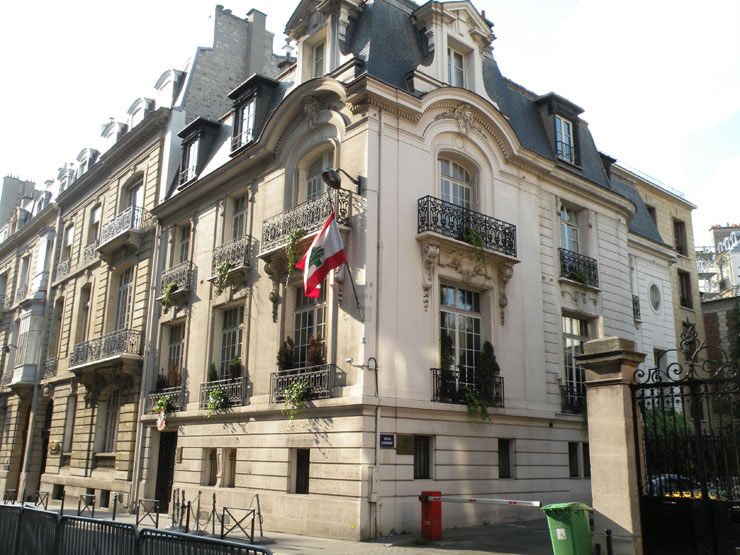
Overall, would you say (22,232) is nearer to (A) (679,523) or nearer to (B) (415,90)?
(B) (415,90)

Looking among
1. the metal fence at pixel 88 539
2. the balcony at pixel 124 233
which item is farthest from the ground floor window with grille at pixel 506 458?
the balcony at pixel 124 233

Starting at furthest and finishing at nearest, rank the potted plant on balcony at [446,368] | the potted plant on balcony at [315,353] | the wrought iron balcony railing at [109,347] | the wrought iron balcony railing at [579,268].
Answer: the wrought iron balcony railing at [109,347]
the wrought iron balcony railing at [579,268]
the potted plant on balcony at [446,368]
the potted plant on balcony at [315,353]

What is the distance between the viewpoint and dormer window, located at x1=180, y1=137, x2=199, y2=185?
76.2 feet

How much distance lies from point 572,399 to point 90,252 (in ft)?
68.0

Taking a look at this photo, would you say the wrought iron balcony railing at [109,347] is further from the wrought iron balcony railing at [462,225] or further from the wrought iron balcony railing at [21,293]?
the wrought iron balcony railing at [21,293]

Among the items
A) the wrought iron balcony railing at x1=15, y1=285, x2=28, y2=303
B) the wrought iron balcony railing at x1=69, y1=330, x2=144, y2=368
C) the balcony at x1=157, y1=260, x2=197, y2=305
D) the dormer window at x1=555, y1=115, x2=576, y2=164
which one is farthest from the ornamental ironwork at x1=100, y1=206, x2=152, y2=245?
the dormer window at x1=555, y1=115, x2=576, y2=164

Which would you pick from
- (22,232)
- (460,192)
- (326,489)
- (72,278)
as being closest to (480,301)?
(460,192)

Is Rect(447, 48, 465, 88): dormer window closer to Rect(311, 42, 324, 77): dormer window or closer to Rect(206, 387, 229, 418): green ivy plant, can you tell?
Rect(311, 42, 324, 77): dormer window

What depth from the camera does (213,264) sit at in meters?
20.8

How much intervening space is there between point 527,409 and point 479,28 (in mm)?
10778

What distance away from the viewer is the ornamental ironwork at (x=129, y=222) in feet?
82.1

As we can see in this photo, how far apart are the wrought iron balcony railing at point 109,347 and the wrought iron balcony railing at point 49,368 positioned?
11.8 ft

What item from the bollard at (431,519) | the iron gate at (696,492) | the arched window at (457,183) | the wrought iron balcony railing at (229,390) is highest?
the arched window at (457,183)

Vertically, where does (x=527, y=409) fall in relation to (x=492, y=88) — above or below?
below
